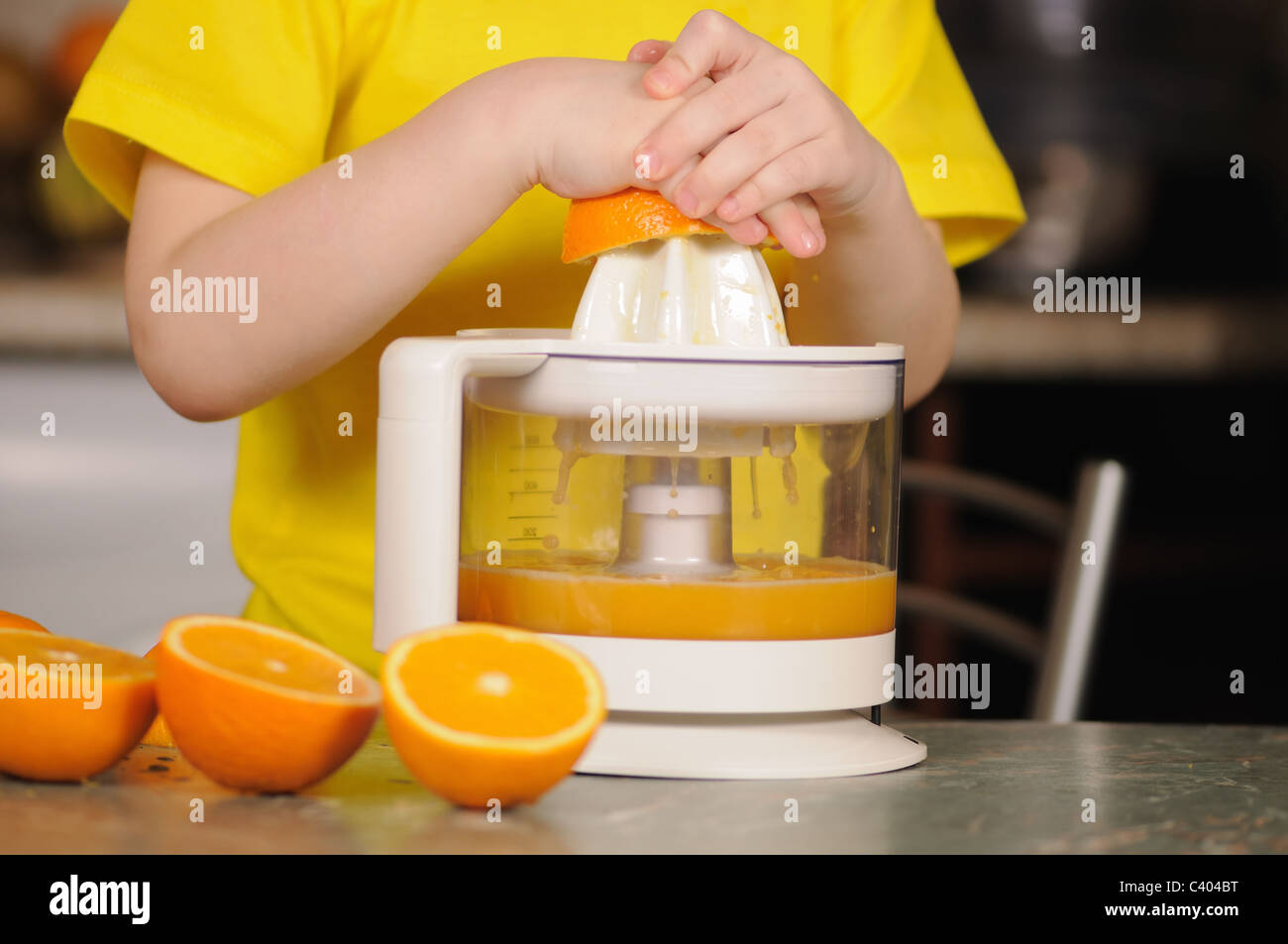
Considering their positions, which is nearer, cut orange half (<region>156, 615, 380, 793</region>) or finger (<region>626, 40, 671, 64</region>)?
cut orange half (<region>156, 615, 380, 793</region>)

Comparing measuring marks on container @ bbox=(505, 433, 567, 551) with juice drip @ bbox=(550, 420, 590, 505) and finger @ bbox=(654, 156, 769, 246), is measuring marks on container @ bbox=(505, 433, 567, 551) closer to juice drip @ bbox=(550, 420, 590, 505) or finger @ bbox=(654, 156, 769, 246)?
juice drip @ bbox=(550, 420, 590, 505)

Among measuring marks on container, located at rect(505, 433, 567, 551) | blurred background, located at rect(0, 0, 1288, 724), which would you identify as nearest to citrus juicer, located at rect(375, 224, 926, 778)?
measuring marks on container, located at rect(505, 433, 567, 551)

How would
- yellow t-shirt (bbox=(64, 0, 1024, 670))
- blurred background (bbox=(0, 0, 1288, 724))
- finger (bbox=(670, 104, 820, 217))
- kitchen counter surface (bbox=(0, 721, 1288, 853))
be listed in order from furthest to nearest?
blurred background (bbox=(0, 0, 1288, 724))
yellow t-shirt (bbox=(64, 0, 1024, 670))
finger (bbox=(670, 104, 820, 217))
kitchen counter surface (bbox=(0, 721, 1288, 853))

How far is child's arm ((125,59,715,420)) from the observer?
0.60m

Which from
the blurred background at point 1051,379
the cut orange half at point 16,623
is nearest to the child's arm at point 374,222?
the cut orange half at point 16,623

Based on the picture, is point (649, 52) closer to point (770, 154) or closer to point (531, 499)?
point (770, 154)

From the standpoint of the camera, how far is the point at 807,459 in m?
0.63

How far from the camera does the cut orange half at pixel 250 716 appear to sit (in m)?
0.49

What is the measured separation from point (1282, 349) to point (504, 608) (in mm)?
1563

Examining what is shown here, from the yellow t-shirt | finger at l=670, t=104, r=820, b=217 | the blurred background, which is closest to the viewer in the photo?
finger at l=670, t=104, r=820, b=217

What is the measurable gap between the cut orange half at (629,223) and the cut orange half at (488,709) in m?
0.17

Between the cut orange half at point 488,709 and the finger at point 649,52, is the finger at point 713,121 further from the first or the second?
the cut orange half at point 488,709

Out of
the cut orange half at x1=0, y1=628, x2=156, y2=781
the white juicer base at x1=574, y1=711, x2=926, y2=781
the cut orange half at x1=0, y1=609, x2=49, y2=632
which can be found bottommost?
the white juicer base at x1=574, y1=711, x2=926, y2=781

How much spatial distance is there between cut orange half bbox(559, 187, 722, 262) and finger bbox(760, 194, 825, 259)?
0.03m
